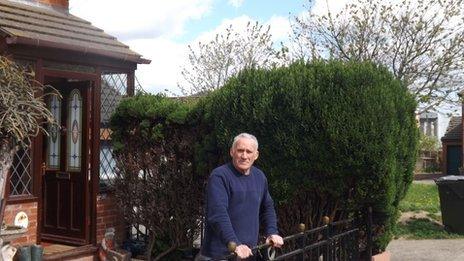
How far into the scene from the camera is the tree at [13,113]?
18.7 feet

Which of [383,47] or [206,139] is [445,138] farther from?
[206,139]

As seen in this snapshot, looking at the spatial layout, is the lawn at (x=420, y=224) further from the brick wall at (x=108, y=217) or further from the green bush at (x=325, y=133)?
the brick wall at (x=108, y=217)

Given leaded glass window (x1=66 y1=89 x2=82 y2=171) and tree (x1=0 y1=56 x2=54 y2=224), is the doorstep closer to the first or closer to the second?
leaded glass window (x1=66 y1=89 x2=82 y2=171)

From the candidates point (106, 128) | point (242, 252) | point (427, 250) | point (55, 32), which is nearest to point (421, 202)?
point (427, 250)

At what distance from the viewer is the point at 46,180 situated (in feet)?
27.9

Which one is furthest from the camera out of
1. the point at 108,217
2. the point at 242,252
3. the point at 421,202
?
the point at 421,202

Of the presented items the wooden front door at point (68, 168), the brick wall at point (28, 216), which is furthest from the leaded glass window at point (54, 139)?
the brick wall at point (28, 216)

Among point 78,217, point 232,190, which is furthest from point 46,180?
point 232,190

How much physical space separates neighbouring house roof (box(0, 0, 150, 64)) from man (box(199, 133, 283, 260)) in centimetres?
385

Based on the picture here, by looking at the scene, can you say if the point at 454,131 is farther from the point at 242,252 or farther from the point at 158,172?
the point at 242,252

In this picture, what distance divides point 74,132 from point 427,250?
5.71m

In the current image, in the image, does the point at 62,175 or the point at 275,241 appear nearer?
the point at 275,241

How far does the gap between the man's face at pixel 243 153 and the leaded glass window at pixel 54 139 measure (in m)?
4.86

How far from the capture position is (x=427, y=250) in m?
9.21
